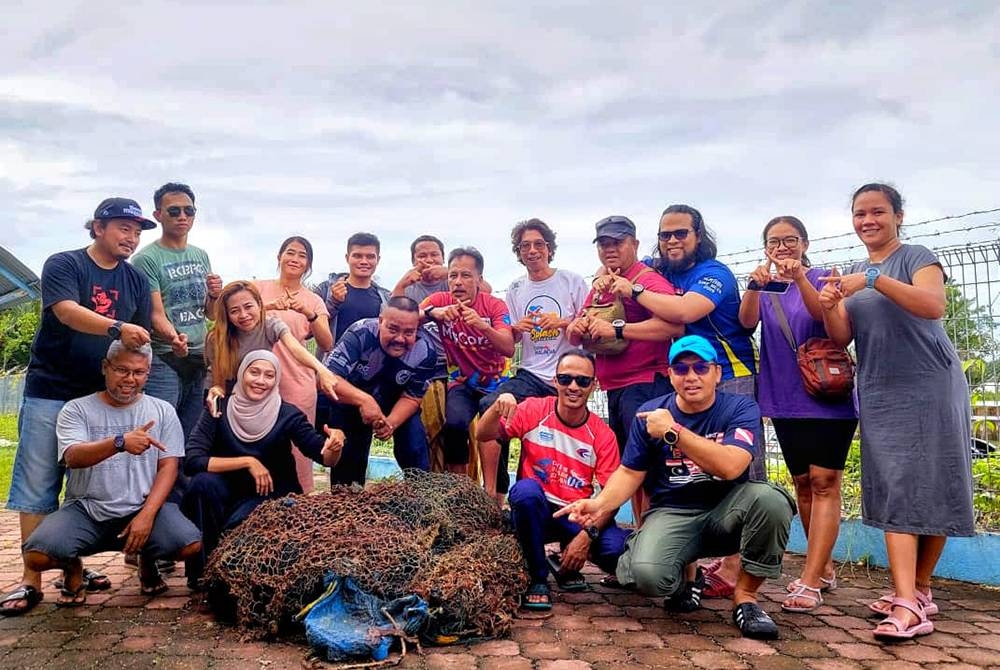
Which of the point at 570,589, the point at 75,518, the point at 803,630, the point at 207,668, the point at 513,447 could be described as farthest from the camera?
the point at 513,447

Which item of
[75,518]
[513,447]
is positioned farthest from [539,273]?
[513,447]

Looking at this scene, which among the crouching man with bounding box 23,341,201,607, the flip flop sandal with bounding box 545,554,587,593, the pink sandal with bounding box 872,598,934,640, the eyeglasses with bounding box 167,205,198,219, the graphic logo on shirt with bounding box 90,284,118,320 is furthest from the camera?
the eyeglasses with bounding box 167,205,198,219

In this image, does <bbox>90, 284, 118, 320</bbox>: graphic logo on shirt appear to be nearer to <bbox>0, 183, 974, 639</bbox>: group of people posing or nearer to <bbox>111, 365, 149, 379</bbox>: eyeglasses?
<bbox>0, 183, 974, 639</bbox>: group of people posing

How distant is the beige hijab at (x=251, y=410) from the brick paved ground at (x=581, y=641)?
984 mm

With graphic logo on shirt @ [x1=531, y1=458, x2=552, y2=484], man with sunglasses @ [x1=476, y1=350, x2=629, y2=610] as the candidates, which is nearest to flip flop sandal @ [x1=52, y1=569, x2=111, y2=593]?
man with sunglasses @ [x1=476, y1=350, x2=629, y2=610]

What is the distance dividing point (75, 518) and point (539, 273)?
130 inches

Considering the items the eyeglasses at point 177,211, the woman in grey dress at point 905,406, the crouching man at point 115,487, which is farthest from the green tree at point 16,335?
the woman in grey dress at point 905,406

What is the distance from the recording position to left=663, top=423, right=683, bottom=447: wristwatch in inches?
155

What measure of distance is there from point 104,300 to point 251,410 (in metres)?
1.06

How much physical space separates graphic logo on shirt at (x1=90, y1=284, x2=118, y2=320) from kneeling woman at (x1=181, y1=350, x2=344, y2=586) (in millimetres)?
800

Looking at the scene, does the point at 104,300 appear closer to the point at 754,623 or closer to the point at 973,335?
the point at 754,623

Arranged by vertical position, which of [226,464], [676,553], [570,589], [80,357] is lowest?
[570,589]

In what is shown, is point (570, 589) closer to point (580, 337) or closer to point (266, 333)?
point (580, 337)

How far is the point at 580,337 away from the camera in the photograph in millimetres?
5031
